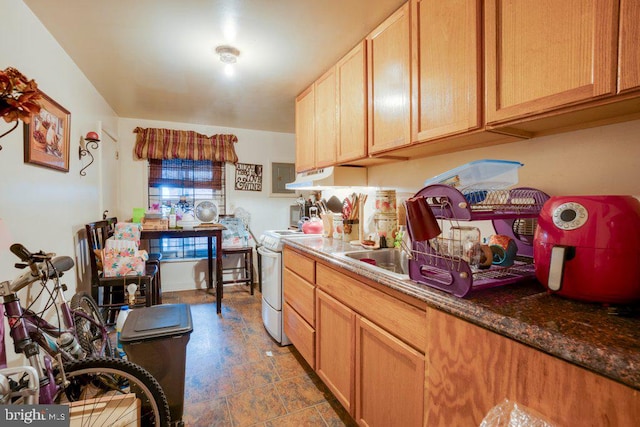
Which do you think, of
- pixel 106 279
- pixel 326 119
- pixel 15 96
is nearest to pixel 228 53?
pixel 326 119

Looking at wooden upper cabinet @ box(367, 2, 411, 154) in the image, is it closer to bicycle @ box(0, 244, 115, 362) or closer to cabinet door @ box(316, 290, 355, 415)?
cabinet door @ box(316, 290, 355, 415)

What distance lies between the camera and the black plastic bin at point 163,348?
4.73 ft

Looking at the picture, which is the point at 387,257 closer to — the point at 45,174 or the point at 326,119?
the point at 326,119

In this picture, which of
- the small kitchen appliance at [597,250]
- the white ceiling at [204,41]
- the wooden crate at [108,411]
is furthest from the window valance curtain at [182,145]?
the small kitchen appliance at [597,250]

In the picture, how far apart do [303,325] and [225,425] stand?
0.70 meters

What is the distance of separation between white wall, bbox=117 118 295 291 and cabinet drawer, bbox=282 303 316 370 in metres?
2.18

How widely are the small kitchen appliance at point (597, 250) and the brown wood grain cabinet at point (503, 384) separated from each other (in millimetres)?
251

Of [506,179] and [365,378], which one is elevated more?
[506,179]

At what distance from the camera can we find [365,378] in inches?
54.5

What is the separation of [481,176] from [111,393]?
176 centimetres

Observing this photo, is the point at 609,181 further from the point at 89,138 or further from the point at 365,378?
the point at 89,138

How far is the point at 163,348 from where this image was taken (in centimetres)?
148

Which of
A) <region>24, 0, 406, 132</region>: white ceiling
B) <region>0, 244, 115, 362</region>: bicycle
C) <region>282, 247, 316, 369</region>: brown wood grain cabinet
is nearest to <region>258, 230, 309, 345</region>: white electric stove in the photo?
<region>282, 247, 316, 369</region>: brown wood grain cabinet

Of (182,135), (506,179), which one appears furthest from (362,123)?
(182,135)
